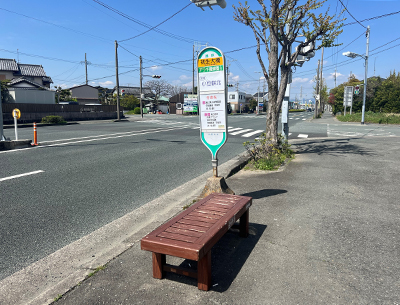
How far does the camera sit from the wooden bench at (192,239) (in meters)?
2.61

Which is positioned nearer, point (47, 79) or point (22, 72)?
point (22, 72)

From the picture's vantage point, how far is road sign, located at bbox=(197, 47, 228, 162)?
460cm

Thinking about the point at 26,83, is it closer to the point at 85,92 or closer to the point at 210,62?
the point at 85,92

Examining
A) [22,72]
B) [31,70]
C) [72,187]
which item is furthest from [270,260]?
[31,70]

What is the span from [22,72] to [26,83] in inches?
606

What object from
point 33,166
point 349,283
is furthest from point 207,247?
point 33,166

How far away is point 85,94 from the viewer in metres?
69.0

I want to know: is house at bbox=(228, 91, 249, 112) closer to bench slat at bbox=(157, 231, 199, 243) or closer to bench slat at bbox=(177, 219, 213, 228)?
bench slat at bbox=(177, 219, 213, 228)

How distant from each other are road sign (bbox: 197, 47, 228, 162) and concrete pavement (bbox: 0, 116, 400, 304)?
1255 millimetres

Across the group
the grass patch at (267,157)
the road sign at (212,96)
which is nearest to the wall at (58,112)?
the grass patch at (267,157)

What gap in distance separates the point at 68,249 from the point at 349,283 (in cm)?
301

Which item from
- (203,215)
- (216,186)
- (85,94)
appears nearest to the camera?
(203,215)

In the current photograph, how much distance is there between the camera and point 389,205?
5066mm

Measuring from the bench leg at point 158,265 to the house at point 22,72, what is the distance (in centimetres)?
5259
